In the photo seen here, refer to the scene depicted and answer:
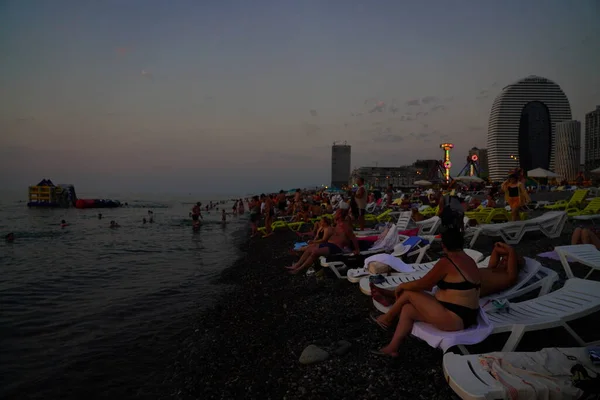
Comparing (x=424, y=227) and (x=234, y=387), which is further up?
(x=424, y=227)

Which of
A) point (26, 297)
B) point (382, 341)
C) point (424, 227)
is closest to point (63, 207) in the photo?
point (26, 297)

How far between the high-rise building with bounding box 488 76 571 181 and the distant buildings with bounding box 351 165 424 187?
117 feet

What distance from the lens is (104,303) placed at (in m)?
7.01

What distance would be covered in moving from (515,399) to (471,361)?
1.23 feet

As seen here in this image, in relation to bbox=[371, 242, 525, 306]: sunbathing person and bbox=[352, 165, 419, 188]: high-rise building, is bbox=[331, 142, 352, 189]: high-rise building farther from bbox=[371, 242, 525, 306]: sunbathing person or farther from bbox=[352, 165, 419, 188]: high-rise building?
bbox=[371, 242, 525, 306]: sunbathing person

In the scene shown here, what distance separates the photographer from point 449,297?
297 cm

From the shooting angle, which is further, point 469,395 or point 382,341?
point 382,341

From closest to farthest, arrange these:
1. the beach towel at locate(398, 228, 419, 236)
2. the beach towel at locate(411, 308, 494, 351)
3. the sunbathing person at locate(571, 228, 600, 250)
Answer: the beach towel at locate(411, 308, 494, 351), the sunbathing person at locate(571, 228, 600, 250), the beach towel at locate(398, 228, 419, 236)

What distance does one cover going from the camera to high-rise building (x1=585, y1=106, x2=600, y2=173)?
364 feet

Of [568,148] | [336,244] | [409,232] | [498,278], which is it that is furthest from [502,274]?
[568,148]

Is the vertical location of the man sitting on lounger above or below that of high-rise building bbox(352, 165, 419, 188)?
below

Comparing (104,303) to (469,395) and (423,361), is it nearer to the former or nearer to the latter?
(423,361)

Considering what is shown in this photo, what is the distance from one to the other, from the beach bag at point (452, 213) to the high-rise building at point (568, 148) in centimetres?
12375

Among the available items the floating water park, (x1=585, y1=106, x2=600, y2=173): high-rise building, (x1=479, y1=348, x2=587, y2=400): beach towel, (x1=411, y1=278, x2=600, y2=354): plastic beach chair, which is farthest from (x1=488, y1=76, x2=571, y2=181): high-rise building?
(x1=479, y1=348, x2=587, y2=400): beach towel
